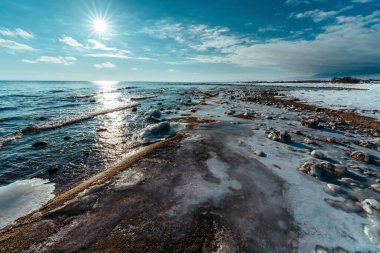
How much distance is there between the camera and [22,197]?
5.93 metres

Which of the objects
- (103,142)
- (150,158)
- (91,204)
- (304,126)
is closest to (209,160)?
(150,158)

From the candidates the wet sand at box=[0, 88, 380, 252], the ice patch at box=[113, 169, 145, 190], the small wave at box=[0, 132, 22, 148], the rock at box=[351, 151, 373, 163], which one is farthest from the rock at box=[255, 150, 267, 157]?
the small wave at box=[0, 132, 22, 148]

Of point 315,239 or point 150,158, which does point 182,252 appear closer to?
point 315,239

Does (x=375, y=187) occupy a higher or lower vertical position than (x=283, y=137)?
lower

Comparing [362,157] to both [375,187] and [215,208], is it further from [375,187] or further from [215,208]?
[215,208]

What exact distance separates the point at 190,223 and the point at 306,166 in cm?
457

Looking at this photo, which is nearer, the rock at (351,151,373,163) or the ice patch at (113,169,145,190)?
the ice patch at (113,169,145,190)

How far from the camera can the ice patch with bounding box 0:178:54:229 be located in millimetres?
5086

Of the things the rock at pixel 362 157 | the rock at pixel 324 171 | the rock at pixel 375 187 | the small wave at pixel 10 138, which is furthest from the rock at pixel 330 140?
the small wave at pixel 10 138

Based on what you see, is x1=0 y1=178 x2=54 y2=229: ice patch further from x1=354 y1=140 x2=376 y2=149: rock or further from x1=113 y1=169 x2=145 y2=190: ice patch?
x1=354 y1=140 x2=376 y2=149: rock

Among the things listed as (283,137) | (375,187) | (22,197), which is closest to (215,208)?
(375,187)

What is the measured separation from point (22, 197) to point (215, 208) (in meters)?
5.55

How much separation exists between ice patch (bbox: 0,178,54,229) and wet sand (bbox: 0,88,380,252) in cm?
54

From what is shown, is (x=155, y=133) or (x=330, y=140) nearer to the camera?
(x=330, y=140)
